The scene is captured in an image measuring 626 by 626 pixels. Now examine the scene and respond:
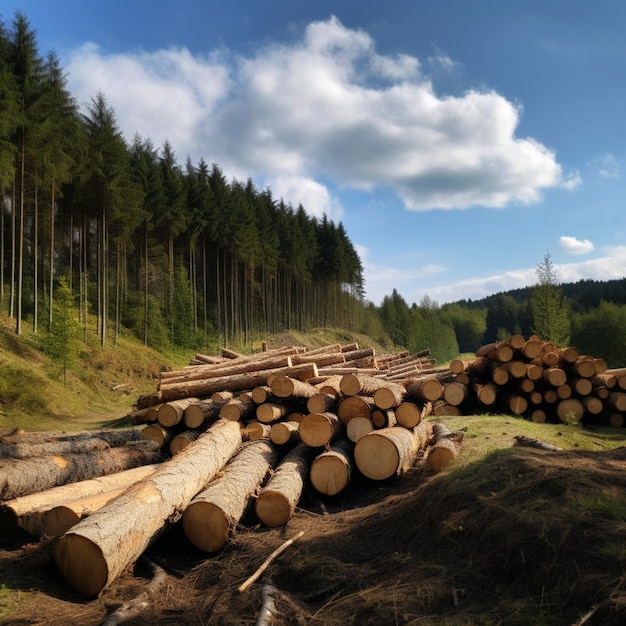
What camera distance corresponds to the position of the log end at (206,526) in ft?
18.8

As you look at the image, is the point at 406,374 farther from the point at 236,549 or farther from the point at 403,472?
the point at 236,549

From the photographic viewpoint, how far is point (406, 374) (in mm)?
17734

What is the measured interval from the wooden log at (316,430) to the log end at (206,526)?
2500 millimetres

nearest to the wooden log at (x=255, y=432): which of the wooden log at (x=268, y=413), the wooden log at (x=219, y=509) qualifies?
the wooden log at (x=268, y=413)

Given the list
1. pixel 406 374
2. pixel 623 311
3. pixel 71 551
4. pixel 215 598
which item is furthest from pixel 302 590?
pixel 623 311

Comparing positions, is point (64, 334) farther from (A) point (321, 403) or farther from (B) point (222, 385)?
(A) point (321, 403)

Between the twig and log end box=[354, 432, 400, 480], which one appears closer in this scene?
the twig

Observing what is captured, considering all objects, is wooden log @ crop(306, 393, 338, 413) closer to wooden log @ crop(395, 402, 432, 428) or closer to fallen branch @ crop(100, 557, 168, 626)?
wooden log @ crop(395, 402, 432, 428)

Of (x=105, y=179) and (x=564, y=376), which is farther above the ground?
(x=105, y=179)

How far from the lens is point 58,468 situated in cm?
734

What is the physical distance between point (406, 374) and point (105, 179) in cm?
1976

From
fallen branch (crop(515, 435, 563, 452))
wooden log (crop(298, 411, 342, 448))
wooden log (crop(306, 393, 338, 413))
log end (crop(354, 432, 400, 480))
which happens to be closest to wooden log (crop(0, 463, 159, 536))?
wooden log (crop(298, 411, 342, 448))

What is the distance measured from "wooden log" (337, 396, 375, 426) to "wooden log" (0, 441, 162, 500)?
142 inches

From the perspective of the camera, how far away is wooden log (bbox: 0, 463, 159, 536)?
6.02 meters
